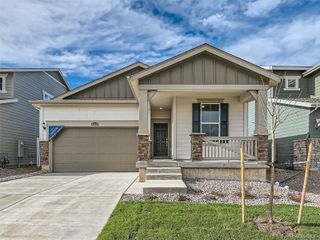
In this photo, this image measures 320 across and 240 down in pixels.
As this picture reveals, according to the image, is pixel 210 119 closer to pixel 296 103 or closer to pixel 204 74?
pixel 204 74

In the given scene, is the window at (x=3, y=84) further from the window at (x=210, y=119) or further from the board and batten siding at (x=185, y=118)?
the window at (x=210, y=119)

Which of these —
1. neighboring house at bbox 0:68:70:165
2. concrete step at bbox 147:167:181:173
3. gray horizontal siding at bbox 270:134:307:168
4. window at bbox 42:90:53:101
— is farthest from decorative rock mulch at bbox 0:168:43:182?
gray horizontal siding at bbox 270:134:307:168

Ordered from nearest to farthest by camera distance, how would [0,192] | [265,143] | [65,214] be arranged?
1. [65,214]
2. [0,192]
3. [265,143]

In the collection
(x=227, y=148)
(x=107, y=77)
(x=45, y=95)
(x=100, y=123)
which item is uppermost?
(x=107, y=77)

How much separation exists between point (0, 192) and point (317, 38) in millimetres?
14822

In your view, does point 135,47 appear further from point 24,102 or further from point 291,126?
point 291,126

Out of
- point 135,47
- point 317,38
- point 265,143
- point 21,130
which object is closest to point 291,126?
point 317,38

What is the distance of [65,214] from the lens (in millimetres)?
6188

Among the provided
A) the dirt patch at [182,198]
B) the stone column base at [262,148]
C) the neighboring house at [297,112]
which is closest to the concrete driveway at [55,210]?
the dirt patch at [182,198]

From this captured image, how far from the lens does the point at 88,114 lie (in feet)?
50.0

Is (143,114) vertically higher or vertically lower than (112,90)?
lower

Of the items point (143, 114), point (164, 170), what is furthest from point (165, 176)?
point (143, 114)

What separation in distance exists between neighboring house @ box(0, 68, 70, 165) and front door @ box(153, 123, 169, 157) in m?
8.46

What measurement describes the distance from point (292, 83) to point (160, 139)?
32.8 feet
